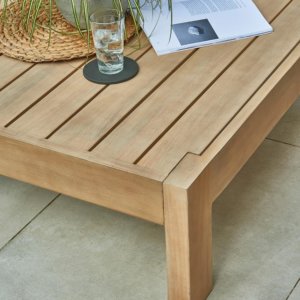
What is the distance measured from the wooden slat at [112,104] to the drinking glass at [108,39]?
6cm

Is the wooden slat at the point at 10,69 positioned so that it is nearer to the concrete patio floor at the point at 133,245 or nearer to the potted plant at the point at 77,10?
the potted plant at the point at 77,10

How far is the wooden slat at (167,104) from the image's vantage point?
56.5 inches

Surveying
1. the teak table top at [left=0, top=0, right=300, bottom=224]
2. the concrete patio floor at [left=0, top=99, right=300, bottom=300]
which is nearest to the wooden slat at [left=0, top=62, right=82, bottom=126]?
the teak table top at [left=0, top=0, right=300, bottom=224]

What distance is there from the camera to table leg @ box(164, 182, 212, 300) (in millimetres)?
1346

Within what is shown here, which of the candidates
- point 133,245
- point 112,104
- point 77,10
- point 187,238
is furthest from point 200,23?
point 187,238

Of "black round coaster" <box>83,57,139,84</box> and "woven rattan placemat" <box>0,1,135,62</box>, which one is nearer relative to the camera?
"black round coaster" <box>83,57,139,84</box>

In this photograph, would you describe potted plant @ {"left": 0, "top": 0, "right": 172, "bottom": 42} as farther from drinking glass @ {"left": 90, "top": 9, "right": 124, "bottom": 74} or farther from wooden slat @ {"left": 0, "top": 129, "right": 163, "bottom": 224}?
wooden slat @ {"left": 0, "top": 129, "right": 163, "bottom": 224}

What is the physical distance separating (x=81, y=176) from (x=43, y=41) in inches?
21.2

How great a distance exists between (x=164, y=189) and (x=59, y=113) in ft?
1.10

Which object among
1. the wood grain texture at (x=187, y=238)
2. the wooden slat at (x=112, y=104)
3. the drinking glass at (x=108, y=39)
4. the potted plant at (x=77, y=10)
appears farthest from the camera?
the potted plant at (x=77, y=10)

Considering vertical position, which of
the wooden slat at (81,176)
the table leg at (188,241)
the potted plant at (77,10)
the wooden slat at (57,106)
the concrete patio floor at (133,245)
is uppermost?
the potted plant at (77,10)

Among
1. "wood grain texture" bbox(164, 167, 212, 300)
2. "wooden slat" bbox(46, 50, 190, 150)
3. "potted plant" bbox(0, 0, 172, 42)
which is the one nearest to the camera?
"wood grain texture" bbox(164, 167, 212, 300)

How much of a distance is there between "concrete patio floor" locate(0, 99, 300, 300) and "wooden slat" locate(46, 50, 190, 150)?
37 centimetres

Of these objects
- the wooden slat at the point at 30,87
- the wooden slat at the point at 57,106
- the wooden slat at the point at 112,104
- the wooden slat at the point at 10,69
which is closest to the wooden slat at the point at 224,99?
the wooden slat at the point at 112,104
